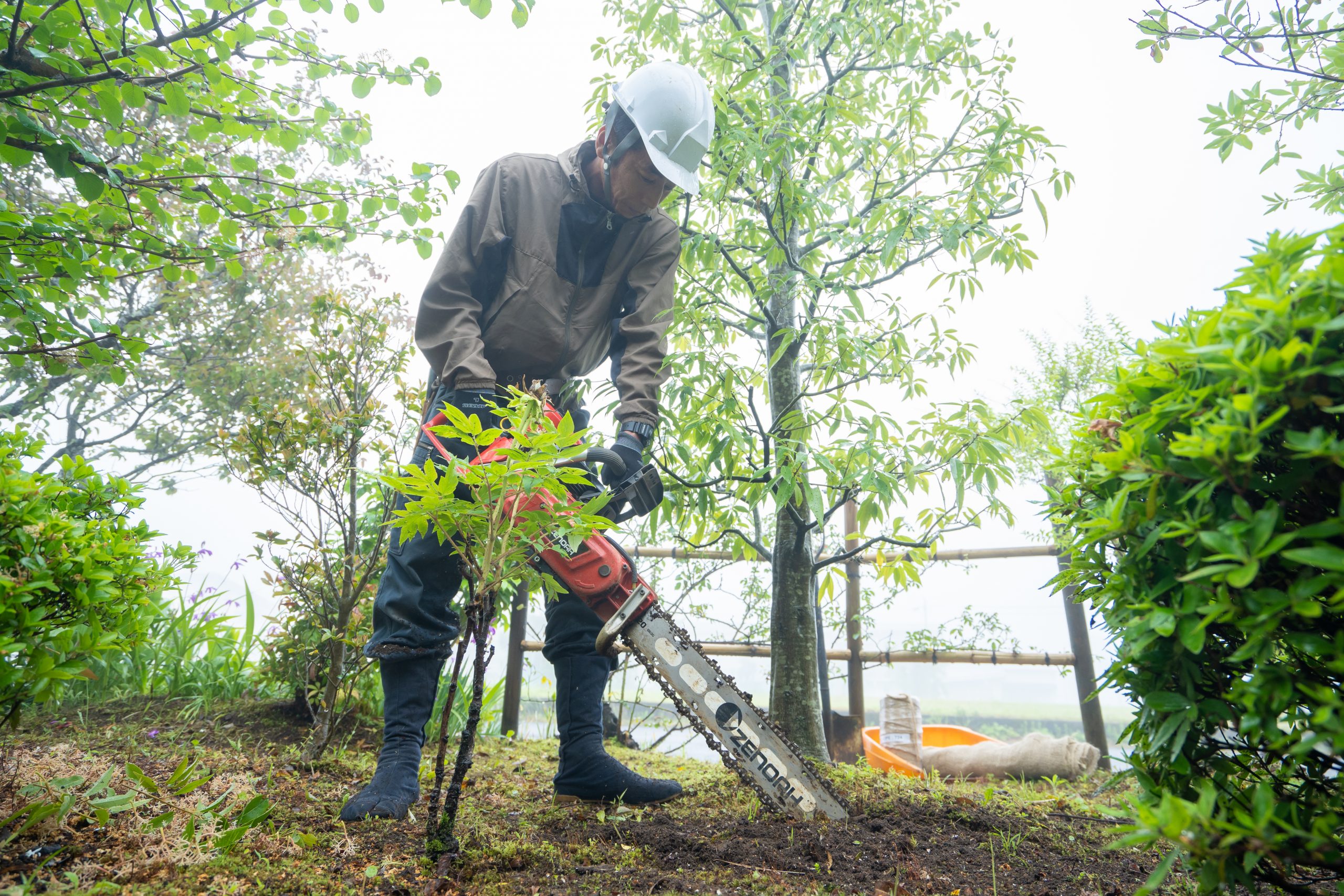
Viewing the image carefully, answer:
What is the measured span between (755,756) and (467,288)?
1641 millimetres

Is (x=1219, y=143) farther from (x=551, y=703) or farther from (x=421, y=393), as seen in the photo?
(x=551, y=703)

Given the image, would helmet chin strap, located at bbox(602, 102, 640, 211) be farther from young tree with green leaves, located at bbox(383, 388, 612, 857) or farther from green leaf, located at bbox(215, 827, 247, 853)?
green leaf, located at bbox(215, 827, 247, 853)

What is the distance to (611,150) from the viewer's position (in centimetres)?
225

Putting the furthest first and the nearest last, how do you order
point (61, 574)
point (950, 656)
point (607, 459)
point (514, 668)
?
point (950, 656) < point (514, 668) < point (607, 459) < point (61, 574)

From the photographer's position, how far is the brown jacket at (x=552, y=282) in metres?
2.09

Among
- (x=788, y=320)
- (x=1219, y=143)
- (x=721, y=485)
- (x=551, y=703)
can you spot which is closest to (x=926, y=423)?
(x=721, y=485)

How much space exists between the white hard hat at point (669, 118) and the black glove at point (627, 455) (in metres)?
0.85

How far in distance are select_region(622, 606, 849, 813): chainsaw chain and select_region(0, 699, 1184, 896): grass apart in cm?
7

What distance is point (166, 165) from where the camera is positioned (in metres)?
1.75

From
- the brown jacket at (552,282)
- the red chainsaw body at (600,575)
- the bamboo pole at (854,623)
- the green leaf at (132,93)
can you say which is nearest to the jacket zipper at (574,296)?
the brown jacket at (552,282)

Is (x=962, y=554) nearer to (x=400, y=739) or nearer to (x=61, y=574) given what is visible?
(x=400, y=739)

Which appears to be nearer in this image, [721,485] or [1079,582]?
[1079,582]

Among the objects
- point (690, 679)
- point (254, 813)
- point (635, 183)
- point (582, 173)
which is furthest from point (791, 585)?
point (254, 813)

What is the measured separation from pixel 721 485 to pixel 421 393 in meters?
1.31
